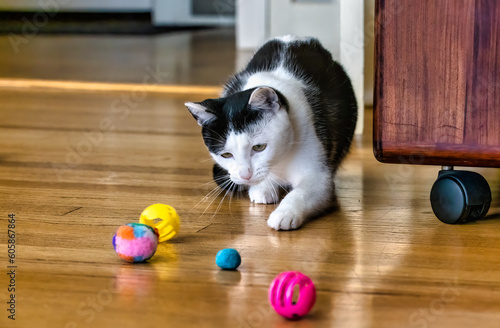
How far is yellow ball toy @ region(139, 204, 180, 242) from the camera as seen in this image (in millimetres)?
1170

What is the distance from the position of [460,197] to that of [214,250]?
0.44m

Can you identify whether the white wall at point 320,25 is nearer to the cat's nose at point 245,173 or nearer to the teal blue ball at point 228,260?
the cat's nose at point 245,173

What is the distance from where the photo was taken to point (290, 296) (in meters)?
0.86

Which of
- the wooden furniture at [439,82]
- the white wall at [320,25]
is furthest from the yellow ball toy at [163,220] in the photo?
the white wall at [320,25]

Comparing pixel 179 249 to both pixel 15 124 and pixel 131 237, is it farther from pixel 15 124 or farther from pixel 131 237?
pixel 15 124

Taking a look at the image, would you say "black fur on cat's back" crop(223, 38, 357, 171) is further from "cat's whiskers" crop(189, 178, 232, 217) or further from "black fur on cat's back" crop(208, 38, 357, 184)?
"cat's whiskers" crop(189, 178, 232, 217)

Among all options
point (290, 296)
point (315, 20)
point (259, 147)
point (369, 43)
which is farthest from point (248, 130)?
point (315, 20)

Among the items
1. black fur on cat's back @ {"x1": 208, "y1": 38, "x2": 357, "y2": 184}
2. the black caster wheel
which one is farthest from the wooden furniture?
black fur on cat's back @ {"x1": 208, "y1": 38, "x2": 357, "y2": 184}

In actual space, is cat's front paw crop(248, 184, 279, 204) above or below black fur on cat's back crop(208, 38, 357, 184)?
below

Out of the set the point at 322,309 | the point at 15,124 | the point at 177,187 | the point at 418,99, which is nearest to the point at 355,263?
the point at 322,309

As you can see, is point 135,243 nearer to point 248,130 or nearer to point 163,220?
point 163,220

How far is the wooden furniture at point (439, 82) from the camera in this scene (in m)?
1.13

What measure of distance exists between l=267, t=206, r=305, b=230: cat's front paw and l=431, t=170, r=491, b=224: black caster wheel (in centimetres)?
26

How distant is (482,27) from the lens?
1119 mm
